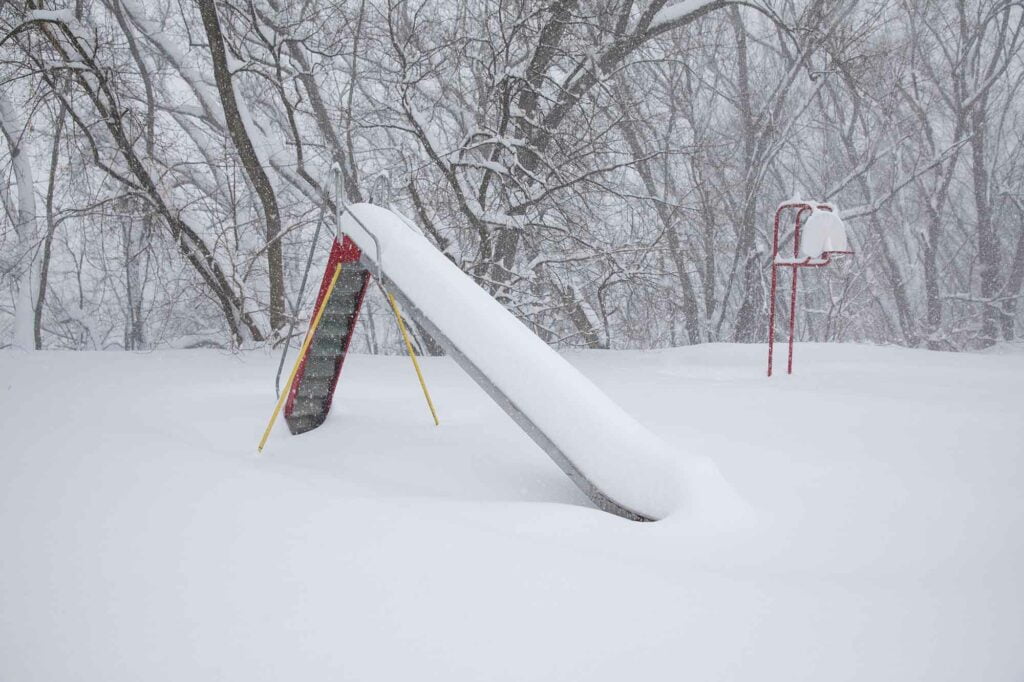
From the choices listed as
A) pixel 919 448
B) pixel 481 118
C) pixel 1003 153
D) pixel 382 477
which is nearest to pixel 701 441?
pixel 919 448

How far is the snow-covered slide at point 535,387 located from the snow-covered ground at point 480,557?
0.18 m

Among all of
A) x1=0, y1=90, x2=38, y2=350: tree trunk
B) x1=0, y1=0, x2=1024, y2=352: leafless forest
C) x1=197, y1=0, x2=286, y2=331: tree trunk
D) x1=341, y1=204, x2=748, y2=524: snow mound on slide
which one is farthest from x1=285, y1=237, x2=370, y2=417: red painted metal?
x1=0, y1=90, x2=38, y2=350: tree trunk

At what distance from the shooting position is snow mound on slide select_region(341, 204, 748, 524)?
2238 mm

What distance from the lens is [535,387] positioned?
2496mm

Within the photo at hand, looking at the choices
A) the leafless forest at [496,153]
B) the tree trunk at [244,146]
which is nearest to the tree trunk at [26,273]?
the leafless forest at [496,153]

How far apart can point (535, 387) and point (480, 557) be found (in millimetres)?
829

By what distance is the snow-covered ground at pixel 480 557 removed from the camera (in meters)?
1.39

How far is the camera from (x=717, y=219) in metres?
14.3

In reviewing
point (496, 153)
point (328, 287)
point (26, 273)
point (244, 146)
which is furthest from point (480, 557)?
point (26, 273)

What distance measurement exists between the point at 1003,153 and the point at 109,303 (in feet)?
64.4

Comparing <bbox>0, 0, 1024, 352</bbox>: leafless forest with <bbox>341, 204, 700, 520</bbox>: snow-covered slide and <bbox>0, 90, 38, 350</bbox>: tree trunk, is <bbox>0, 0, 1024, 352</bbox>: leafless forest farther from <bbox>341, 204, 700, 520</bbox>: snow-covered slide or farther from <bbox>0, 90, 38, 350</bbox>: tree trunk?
<bbox>341, 204, 700, 520</bbox>: snow-covered slide

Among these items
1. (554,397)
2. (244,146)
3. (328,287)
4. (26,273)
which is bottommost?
(554,397)

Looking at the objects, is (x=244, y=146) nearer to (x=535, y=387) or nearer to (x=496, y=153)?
(x=496, y=153)

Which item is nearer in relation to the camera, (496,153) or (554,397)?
(554,397)
